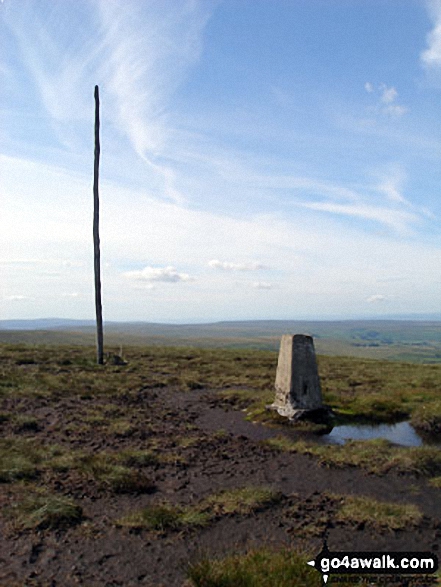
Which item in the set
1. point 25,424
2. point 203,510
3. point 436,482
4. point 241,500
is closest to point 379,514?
point 241,500

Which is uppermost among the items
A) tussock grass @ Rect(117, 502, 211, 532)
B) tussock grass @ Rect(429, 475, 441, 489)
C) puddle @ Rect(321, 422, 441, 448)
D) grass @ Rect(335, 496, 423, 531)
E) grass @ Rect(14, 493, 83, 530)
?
grass @ Rect(14, 493, 83, 530)

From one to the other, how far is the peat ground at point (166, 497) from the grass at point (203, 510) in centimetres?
2

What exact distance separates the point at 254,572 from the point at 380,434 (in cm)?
1006

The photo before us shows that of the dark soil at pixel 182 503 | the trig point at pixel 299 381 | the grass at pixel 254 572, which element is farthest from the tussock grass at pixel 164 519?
the trig point at pixel 299 381

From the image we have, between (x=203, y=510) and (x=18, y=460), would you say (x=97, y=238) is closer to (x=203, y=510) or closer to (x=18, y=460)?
(x=18, y=460)

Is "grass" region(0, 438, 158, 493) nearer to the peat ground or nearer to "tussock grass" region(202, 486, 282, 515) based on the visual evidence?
the peat ground

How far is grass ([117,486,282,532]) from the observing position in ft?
25.4

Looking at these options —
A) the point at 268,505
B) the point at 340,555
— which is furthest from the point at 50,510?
the point at 340,555

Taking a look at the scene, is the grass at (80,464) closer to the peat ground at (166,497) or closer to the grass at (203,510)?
the peat ground at (166,497)

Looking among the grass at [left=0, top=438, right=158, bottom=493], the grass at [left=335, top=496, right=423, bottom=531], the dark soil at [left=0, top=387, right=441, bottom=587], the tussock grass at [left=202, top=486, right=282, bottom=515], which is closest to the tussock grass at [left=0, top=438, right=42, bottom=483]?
the grass at [left=0, top=438, right=158, bottom=493]

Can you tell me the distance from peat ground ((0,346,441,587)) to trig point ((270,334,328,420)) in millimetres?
1347

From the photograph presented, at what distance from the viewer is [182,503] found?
8867mm

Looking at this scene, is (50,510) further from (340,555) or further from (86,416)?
(86,416)

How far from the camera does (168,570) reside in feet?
21.1
